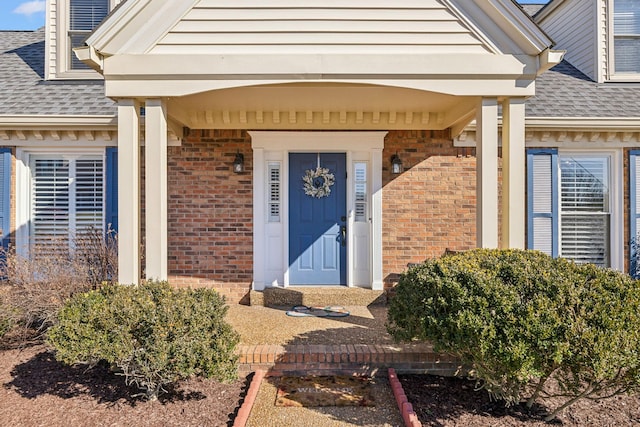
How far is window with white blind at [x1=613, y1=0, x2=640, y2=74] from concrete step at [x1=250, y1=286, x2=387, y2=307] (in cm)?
573

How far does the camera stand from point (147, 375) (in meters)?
3.62

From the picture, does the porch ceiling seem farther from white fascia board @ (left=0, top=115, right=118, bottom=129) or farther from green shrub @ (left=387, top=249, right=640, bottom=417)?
green shrub @ (left=387, top=249, right=640, bottom=417)

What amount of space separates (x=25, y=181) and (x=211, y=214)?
291 cm

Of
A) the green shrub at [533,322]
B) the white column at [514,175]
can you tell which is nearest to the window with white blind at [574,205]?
the white column at [514,175]

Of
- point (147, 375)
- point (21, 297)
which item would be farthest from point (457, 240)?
point (21, 297)

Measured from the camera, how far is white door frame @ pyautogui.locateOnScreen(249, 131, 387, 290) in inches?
269

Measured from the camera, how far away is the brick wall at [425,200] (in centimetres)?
688

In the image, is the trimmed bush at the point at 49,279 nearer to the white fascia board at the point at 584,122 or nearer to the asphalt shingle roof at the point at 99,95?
the asphalt shingle roof at the point at 99,95

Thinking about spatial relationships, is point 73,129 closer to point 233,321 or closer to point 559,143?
point 233,321

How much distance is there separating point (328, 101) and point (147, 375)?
3.89 m

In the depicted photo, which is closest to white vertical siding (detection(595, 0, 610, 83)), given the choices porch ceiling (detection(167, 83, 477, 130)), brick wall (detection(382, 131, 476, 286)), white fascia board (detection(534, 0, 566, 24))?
white fascia board (detection(534, 0, 566, 24))

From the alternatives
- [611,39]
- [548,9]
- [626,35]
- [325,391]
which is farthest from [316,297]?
[548,9]

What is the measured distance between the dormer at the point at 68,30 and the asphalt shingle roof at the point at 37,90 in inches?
7.6

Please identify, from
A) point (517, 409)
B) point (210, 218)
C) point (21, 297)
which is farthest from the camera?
point (210, 218)
